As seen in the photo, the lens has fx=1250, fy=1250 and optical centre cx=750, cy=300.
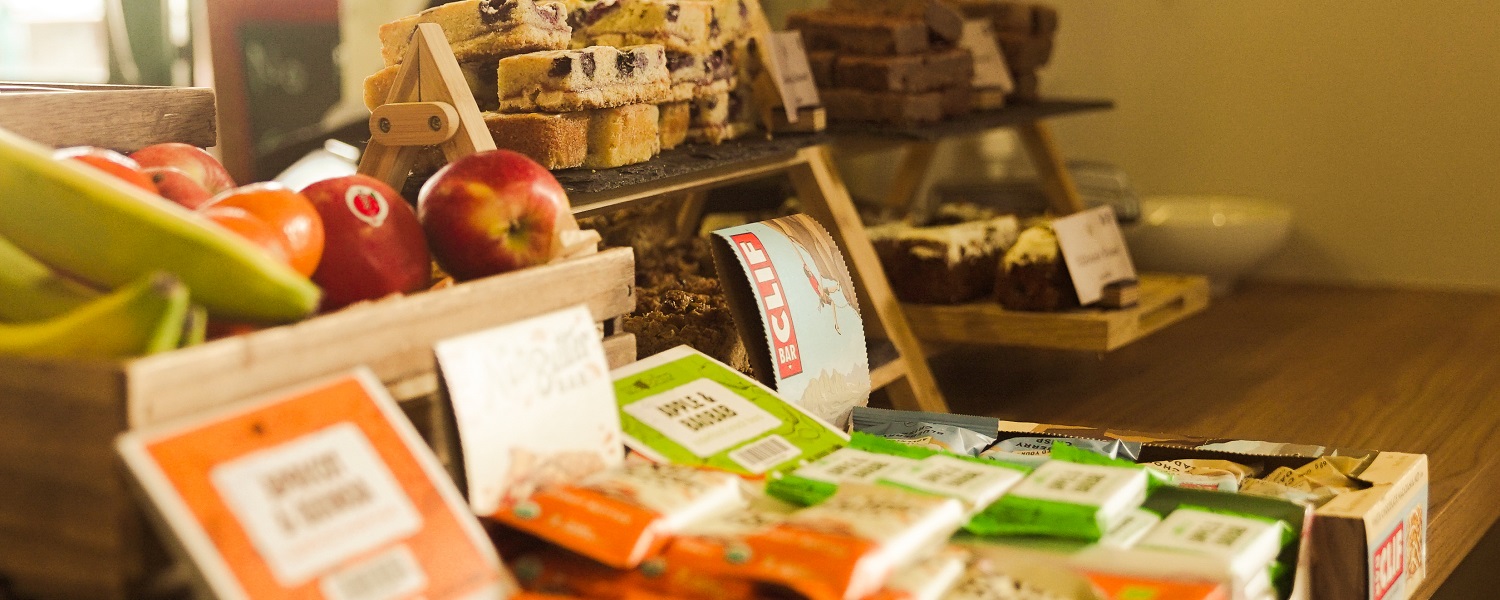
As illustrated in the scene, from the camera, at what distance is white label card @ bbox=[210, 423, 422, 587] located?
2.04 ft

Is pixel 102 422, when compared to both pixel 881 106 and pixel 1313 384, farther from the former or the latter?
pixel 1313 384

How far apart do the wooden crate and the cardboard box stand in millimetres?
663

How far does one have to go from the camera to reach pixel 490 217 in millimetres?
917

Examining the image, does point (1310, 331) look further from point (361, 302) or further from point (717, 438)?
point (361, 302)

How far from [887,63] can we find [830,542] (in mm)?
1572

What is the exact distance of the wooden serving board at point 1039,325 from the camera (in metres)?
2.11

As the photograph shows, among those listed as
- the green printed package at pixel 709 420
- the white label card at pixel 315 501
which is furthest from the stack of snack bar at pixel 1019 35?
the white label card at pixel 315 501

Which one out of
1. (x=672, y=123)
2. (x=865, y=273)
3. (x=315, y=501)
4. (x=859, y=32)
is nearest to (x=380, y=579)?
(x=315, y=501)

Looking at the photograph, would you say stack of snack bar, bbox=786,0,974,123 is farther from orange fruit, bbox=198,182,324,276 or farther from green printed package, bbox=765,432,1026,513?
orange fruit, bbox=198,182,324,276

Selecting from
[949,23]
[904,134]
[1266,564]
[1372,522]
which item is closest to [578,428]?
[1266,564]

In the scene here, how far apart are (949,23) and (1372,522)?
1.56m

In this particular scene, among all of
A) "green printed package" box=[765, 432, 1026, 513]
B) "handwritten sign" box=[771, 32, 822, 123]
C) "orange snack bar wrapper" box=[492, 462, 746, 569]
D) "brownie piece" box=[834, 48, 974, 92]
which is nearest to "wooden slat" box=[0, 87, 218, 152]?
"orange snack bar wrapper" box=[492, 462, 746, 569]

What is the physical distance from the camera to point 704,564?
719mm

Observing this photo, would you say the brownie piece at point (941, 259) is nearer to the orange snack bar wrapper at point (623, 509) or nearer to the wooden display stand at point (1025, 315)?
the wooden display stand at point (1025, 315)
